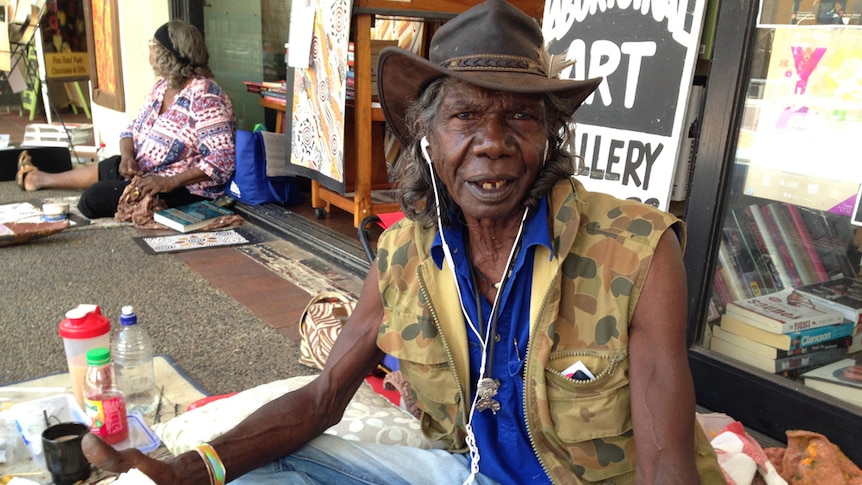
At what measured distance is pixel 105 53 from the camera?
6840 millimetres

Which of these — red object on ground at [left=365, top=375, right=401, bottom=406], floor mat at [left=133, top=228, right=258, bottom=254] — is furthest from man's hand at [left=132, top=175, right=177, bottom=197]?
red object on ground at [left=365, top=375, right=401, bottom=406]

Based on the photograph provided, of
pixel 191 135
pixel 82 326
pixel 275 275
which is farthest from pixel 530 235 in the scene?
pixel 191 135

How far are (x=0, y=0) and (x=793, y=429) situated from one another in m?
13.2

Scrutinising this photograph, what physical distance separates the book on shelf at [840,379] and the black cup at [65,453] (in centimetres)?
228

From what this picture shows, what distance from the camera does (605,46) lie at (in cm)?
265

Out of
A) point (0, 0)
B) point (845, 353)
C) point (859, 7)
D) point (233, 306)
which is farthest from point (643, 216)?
point (0, 0)

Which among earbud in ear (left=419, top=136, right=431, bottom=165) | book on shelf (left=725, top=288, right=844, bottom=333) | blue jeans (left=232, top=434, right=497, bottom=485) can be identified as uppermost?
earbud in ear (left=419, top=136, right=431, bottom=165)

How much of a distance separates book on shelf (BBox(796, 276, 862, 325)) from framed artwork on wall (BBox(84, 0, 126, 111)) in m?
6.10

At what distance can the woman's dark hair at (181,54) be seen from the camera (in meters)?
5.03

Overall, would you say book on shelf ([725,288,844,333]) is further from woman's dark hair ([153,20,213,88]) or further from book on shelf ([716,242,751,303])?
woman's dark hair ([153,20,213,88])

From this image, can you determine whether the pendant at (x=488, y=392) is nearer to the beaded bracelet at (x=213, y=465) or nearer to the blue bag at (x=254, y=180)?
the beaded bracelet at (x=213, y=465)

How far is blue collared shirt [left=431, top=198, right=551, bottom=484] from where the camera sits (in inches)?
57.2

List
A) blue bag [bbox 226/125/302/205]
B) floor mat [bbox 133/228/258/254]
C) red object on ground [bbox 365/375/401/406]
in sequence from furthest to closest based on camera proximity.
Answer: blue bag [bbox 226/125/302/205], floor mat [bbox 133/228/258/254], red object on ground [bbox 365/375/401/406]

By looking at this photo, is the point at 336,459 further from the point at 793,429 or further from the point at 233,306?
the point at 233,306
